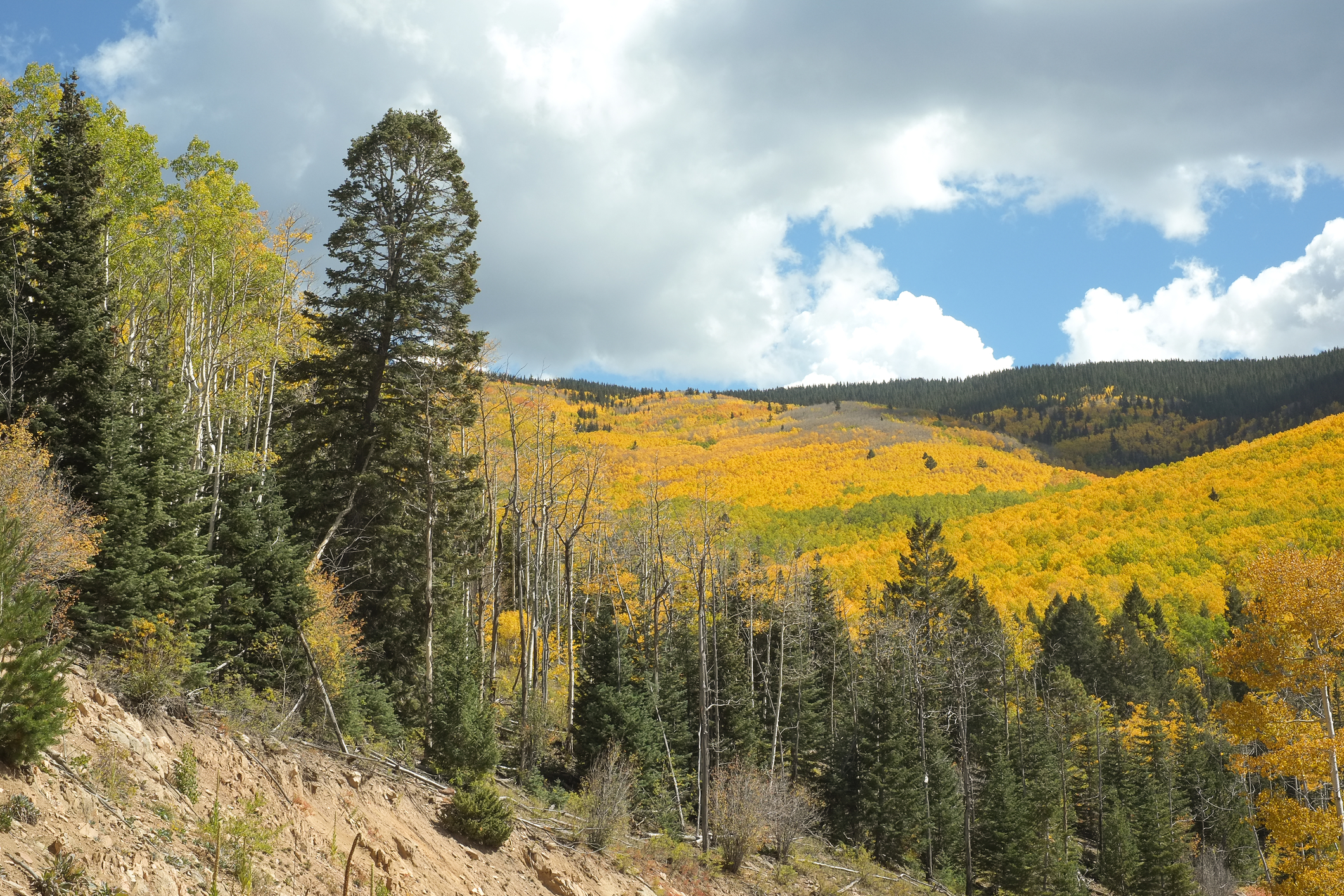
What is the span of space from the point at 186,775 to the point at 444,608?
15246 millimetres

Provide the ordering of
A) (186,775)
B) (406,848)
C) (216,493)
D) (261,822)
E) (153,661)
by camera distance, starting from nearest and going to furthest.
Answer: (186,775)
(261,822)
(153,661)
(406,848)
(216,493)

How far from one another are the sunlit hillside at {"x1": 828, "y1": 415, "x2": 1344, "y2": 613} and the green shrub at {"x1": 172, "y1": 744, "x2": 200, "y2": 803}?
64.7m

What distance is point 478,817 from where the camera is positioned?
52.5ft

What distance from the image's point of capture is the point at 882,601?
177 ft

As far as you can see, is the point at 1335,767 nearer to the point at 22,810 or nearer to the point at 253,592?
the point at 22,810

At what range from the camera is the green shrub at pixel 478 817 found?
16.0 m

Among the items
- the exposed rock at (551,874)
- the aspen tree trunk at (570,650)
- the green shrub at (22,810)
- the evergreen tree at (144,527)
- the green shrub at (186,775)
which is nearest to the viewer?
the green shrub at (22,810)

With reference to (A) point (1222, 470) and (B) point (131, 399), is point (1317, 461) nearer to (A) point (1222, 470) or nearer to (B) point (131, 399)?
(A) point (1222, 470)

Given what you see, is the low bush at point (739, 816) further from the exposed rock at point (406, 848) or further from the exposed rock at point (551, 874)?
the exposed rock at point (406, 848)

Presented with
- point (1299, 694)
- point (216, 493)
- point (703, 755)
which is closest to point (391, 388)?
point (216, 493)

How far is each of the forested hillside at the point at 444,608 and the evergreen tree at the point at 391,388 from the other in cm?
11

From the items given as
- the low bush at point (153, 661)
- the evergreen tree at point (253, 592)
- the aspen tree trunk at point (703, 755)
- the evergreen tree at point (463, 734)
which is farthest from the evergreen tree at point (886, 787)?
the low bush at point (153, 661)

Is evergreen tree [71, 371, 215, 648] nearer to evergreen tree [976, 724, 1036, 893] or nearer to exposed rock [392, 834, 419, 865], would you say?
exposed rock [392, 834, 419, 865]

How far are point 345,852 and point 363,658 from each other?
11.2 meters
